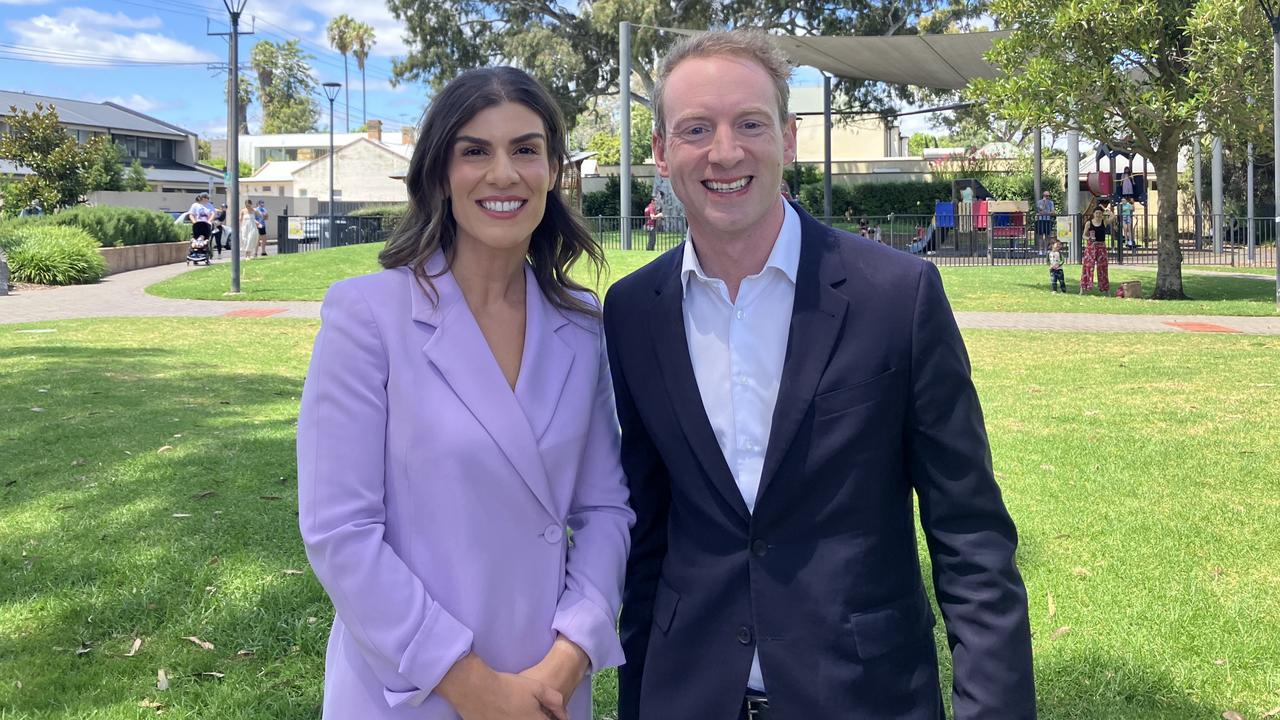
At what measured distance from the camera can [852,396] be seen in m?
2.00

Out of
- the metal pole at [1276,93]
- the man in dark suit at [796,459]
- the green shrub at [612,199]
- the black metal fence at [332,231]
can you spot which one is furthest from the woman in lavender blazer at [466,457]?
Result: the green shrub at [612,199]

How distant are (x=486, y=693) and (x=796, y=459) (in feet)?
2.33

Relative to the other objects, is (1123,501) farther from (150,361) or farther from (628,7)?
(628,7)

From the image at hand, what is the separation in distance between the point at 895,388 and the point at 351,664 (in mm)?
1149

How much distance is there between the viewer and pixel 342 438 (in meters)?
2.03

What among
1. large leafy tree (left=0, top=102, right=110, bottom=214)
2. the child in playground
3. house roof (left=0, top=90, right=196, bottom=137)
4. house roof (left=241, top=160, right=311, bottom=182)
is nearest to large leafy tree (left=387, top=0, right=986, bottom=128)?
large leafy tree (left=0, top=102, right=110, bottom=214)

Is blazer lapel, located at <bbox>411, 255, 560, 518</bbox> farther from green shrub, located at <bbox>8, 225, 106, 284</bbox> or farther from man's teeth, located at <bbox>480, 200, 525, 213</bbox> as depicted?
green shrub, located at <bbox>8, 225, 106, 284</bbox>

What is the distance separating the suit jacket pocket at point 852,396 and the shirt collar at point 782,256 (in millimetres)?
249

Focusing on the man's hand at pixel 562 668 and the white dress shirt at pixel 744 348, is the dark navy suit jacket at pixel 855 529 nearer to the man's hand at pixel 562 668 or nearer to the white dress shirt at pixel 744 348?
the white dress shirt at pixel 744 348

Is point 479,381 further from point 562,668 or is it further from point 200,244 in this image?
point 200,244

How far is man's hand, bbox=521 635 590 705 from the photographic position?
83.5 inches

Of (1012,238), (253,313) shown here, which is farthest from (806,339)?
(1012,238)

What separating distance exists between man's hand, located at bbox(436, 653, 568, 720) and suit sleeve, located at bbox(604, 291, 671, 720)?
0.27 m

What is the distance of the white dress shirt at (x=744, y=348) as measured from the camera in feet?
6.77
